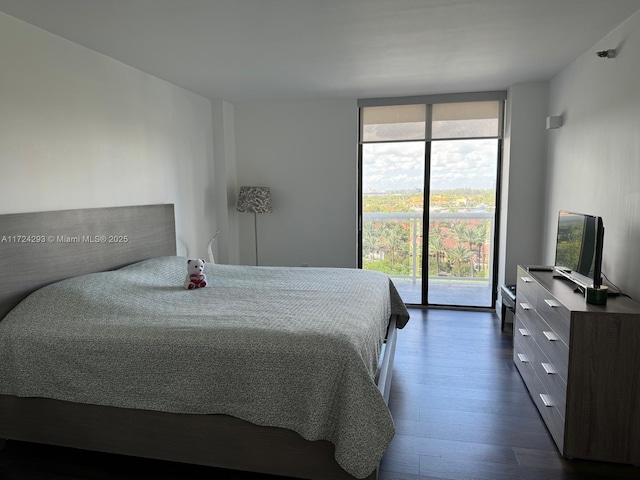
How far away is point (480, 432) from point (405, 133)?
3.18 m

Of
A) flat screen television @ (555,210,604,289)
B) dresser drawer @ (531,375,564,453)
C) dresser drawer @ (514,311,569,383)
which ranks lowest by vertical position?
dresser drawer @ (531,375,564,453)

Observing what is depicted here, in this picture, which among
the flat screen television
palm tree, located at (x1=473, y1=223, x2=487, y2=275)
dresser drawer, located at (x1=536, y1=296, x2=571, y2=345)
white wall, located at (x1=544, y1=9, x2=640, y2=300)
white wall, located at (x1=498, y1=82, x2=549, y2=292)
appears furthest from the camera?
palm tree, located at (x1=473, y1=223, x2=487, y2=275)

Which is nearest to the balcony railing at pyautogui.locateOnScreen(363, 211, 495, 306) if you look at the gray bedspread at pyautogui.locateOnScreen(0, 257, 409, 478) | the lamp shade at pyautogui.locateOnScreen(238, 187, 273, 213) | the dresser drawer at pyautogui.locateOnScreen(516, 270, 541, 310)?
the lamp shade at pyautogui.locateOnScreen(238, 187, 273, 213)

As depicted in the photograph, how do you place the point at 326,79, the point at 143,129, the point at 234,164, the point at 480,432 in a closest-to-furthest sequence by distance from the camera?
the point at 480,432 < the point at 143,129 < the point at 326,79 < the point at 234,164

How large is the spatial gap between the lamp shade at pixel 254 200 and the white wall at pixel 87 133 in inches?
19.7

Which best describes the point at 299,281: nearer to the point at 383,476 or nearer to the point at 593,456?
the point at 383,476

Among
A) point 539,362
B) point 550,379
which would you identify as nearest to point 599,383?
point 550,379

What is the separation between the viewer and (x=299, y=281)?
10.2ft

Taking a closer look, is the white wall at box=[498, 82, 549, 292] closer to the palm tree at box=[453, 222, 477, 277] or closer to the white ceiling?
the white ceiling

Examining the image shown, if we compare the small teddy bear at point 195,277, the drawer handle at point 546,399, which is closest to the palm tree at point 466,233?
the drawer handle at point 546,399

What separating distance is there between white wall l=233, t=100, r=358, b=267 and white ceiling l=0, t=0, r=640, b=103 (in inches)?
33.3

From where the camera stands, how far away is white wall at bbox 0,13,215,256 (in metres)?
2.46

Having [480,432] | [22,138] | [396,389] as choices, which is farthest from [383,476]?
[22,138]

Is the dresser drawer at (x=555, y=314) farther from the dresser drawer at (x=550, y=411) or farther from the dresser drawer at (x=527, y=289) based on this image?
the dresser drawer at (x=550, y=411)
